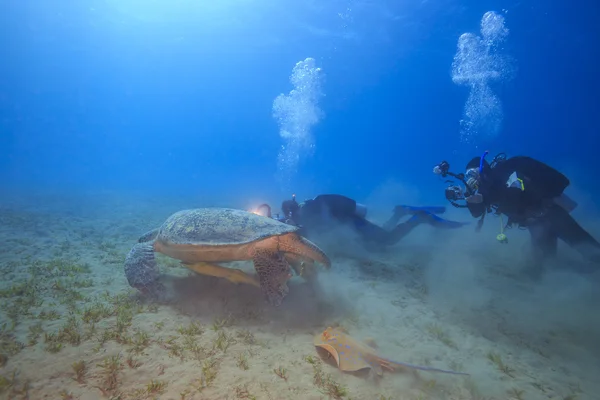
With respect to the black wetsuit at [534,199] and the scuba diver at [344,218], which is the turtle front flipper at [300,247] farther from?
the black wetsuit at [534,199]

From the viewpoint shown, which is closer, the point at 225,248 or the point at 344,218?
the point at 225,248

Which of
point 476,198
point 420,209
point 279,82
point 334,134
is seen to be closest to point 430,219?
point 420,209

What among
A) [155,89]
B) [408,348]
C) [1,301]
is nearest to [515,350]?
[408,348]

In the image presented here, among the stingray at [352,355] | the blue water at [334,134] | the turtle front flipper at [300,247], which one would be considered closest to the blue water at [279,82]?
the blue water at [334,134]

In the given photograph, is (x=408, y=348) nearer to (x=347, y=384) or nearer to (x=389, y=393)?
(x=389, y=393)

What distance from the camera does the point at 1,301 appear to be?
4.20 m

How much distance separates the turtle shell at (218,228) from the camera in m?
4.30

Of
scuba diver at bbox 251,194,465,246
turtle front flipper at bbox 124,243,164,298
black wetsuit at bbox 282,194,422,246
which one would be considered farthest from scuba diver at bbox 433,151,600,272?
turtle front flipper at bbox 124,243,164,298

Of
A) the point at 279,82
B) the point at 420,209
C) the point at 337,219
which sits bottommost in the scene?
the point at 337,219

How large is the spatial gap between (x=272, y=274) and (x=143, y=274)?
219 centimetres

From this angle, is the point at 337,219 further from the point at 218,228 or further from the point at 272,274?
the point at 218,228

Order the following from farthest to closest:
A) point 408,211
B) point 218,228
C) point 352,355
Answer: point 408,211
point 218,228
point 352,355

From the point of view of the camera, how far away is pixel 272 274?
4.30 metres

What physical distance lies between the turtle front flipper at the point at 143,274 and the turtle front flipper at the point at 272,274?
172 centimetres
